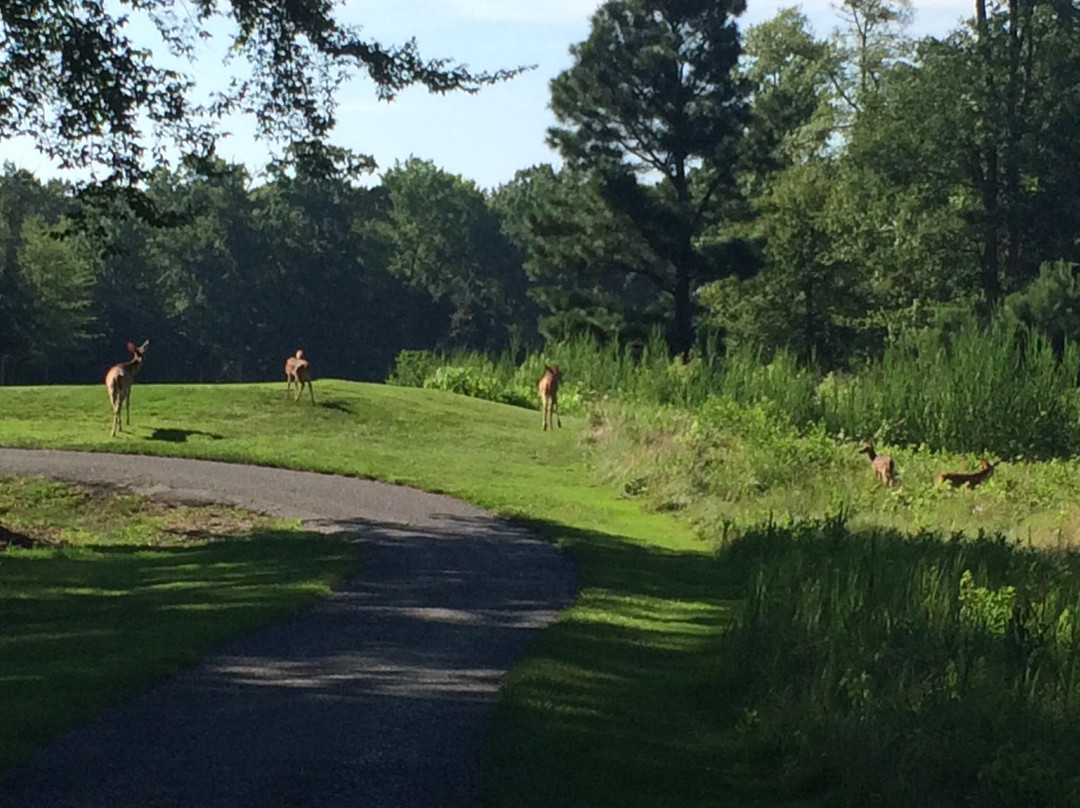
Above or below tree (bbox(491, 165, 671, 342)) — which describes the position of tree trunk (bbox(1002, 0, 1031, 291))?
above

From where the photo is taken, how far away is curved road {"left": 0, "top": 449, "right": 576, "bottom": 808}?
22.6ft

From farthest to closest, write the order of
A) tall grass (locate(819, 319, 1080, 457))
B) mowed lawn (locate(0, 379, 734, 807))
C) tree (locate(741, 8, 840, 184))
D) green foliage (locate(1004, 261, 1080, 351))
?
tree (locate(741, 8, 840, 184))
green foliage (locate(1004, 261, 1080, 351))
tall grass (locate(819, 319, 1080, 457))
mowed lawn (locate(0, 379, 734, 807))

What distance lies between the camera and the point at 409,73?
19094 mm

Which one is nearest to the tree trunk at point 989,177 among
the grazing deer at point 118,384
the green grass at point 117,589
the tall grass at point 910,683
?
the grazing deer at point 118,384

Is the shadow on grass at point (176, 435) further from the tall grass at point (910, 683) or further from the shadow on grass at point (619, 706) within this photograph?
the tall grass at point (910, 683)

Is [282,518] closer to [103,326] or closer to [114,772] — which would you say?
[114,772]

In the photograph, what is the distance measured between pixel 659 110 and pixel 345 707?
145ft

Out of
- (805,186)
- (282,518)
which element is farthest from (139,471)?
(805,186)

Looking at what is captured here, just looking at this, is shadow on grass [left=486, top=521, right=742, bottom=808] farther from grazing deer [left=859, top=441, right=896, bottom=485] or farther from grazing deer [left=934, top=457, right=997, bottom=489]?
grazing deer [left=934, top=457, right=997, bottom=489]

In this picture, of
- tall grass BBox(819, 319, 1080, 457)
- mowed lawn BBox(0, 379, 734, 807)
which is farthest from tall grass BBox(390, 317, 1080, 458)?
mowed lawn BBox(0, 379, 734, 807)

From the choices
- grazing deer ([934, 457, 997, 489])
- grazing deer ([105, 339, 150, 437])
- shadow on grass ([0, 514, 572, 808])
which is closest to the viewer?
shadow on grass ([0, 514, 572, 808])

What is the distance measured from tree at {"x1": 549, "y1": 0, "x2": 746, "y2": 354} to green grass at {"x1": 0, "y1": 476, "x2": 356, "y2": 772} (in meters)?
33.0

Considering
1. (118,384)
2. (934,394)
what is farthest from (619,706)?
(934,394)

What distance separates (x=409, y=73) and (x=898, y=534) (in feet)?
27.7
